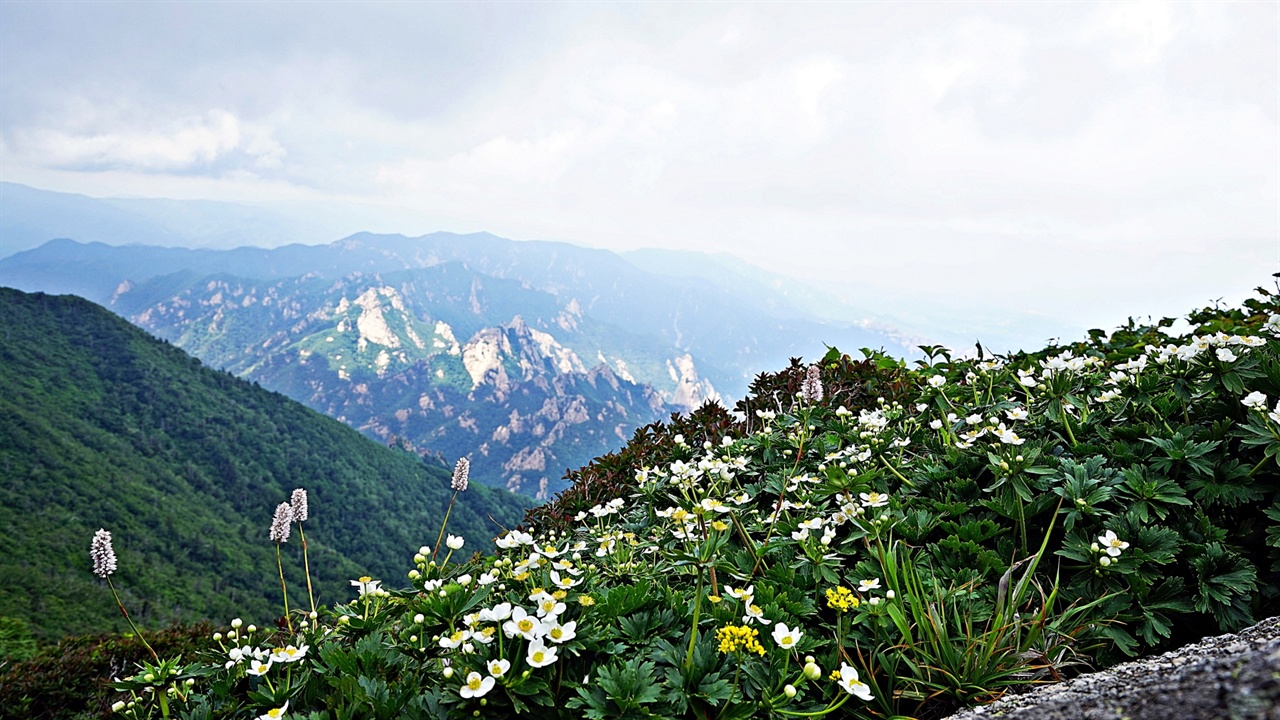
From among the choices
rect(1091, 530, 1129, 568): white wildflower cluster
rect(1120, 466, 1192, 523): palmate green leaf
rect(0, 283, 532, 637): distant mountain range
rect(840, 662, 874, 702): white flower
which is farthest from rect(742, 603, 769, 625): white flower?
rect(0, 283, 532, 637): distant mountain range

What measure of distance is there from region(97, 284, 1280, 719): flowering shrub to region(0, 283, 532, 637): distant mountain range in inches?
2037

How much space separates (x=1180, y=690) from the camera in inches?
40.6

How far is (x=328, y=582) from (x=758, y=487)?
243 ft

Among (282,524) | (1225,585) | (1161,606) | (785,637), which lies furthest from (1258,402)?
(282,524)

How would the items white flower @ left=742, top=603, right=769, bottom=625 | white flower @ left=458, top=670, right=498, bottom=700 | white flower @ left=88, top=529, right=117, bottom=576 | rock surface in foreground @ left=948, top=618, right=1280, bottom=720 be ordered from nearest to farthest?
rock surface in foreground @ left=948, top=618, right=1280, bottom=720, white flower @ left=458, top=670, right=498, bottom=700, white flower @ left=742, top=603, right=769, bottom=625, white flower @ left=88, top=529, right=117, bottom=576

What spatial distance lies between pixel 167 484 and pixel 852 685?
100096mm

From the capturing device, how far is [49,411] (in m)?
80.9

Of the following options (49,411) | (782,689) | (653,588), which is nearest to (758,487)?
(653,588)

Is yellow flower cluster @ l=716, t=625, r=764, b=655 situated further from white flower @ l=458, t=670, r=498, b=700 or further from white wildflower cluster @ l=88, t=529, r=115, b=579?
white wildflower cluster @ l=88, t=529, r=115, b=579

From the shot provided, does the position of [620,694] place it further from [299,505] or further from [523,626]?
[299,505]

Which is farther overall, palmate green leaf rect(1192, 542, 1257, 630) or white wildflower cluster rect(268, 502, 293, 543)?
white wildflower cluster rect(268, 502, 293, 543)

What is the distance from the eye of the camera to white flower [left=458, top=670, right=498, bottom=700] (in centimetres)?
154

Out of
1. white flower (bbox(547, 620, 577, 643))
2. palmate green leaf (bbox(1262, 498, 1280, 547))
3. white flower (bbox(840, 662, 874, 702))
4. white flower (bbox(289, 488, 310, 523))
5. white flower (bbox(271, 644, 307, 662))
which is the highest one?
palmate green leaf (bbox(1262, 498, 1280, 547))

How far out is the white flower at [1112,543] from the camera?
6.40 ft
